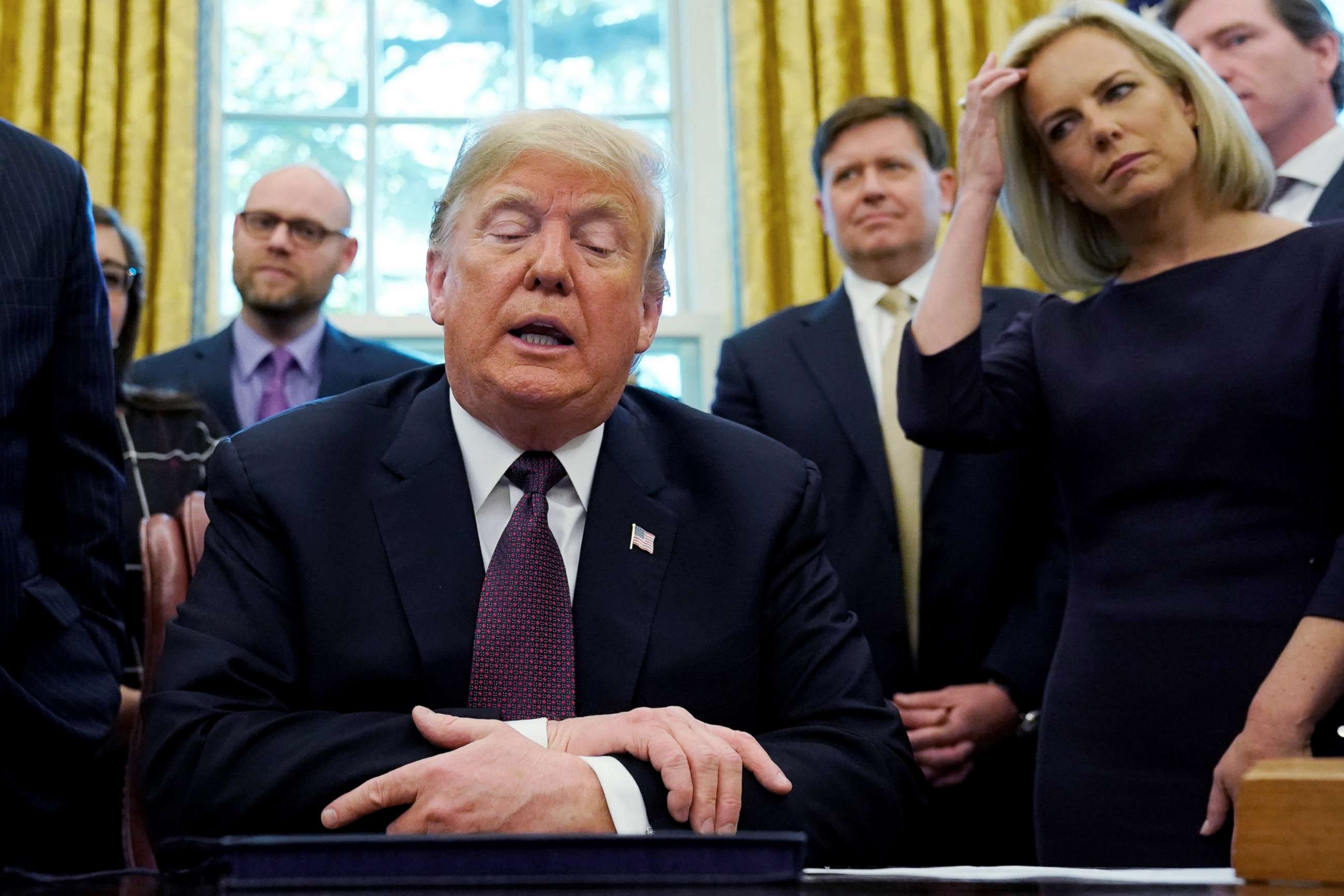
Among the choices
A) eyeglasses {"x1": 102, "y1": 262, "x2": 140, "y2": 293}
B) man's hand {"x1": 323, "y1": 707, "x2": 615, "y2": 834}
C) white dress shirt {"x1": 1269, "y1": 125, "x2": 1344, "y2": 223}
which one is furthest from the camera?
eyeglasses {"x1": 102, "y1": 262, "x2": 140, "y2": 293}

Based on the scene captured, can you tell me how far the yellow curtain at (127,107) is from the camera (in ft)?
14.7

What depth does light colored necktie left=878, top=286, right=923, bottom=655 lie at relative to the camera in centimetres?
263

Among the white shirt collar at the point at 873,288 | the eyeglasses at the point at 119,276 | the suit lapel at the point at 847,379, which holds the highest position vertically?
the eyeglasses at the point at 119,276

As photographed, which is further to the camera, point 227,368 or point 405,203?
point 405,203

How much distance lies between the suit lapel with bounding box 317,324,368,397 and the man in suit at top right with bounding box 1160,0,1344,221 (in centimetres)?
210

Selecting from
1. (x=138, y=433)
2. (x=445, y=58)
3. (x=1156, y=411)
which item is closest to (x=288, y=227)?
(x=138, y=433)

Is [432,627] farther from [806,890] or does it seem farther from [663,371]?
[663,371]

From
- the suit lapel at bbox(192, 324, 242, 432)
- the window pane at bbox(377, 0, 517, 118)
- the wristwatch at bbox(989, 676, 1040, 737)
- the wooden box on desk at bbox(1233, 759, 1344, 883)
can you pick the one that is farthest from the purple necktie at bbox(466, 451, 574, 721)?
the window pane at bbox(377, 0, 517, 118)

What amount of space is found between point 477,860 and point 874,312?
2220 millimetres

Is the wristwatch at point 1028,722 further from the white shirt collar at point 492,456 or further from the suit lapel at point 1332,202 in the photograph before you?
the white shirt collar at point 492,456

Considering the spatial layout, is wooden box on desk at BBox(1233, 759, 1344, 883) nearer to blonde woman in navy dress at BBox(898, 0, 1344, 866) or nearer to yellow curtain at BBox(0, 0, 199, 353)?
blonde woman in navy dress at BBox(898, 0, 1344, 866)

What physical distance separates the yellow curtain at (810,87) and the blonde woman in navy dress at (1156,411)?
2.43 m

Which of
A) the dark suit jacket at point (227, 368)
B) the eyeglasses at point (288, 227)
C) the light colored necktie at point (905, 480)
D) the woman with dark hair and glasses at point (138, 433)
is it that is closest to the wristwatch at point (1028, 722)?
the light colored necktie at point (905, 480)

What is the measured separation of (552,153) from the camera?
173cm
